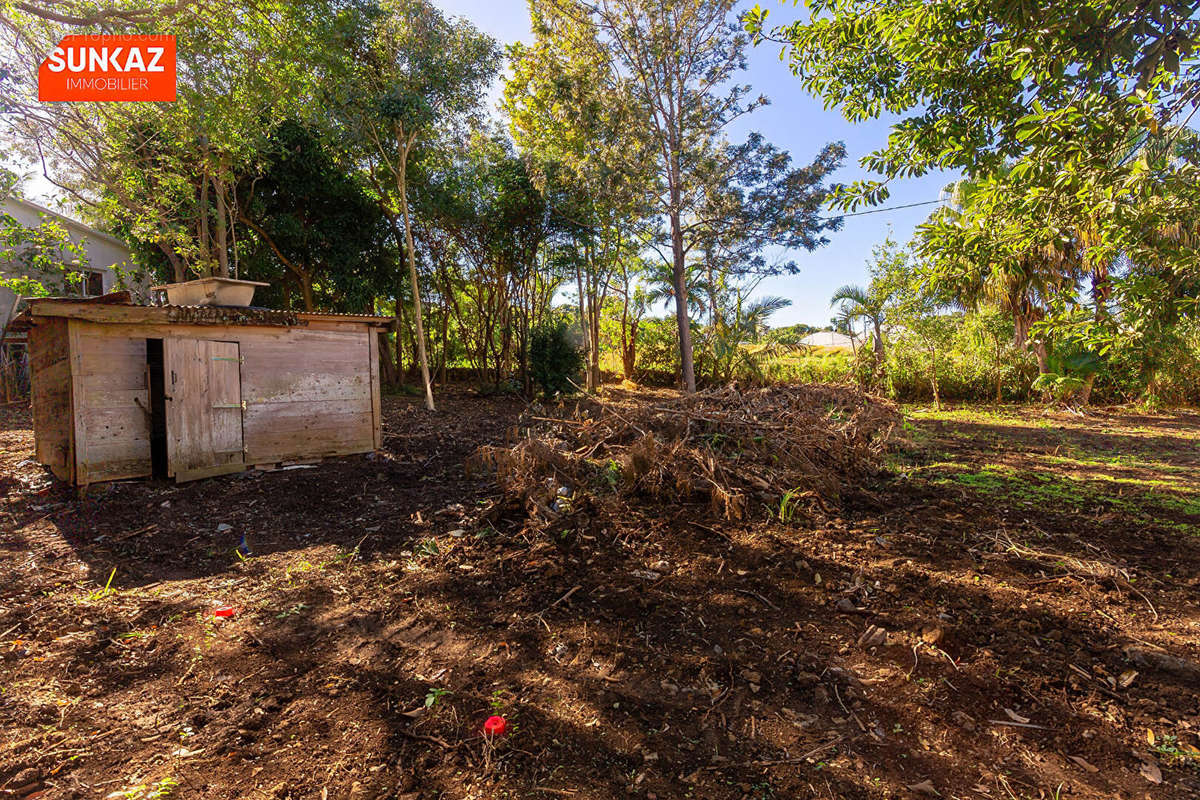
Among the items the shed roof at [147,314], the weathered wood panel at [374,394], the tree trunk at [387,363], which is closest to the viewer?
the shed roof at [147,314]

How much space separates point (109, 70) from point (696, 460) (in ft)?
30.7

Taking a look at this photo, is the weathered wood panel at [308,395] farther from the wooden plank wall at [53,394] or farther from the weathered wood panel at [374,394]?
the wooden plank wall at [53,394]

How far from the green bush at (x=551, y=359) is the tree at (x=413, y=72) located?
292 centimetres

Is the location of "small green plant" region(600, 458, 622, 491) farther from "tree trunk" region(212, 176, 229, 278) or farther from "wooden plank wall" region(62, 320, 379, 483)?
"tree trunk" region(212, 176, 229, 278)

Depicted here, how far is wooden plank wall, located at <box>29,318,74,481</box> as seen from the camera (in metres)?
5.00

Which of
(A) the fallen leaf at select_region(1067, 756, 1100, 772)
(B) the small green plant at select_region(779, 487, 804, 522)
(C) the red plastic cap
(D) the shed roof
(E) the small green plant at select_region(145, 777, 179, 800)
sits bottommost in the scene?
(E) the small green plant at select_region(145, 777, 179, 800)

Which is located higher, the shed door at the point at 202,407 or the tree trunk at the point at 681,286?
the tree trunk at the point at 681,286

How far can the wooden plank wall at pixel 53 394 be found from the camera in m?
5.00

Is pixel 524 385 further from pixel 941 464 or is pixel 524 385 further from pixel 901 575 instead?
pixel 901 575

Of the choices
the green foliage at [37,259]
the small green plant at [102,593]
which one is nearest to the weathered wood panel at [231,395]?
the small green plant at [102,593]

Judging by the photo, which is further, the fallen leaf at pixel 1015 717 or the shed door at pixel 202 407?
the shed door at pixel 202 407

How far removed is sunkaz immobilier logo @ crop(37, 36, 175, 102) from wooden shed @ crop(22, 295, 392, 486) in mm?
3610

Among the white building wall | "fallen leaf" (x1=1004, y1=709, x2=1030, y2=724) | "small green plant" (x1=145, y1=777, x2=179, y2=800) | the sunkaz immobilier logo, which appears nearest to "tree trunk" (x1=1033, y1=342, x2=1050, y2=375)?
"fallen leaf" (x1=1004, y1=709, x2=1030, y2=724)

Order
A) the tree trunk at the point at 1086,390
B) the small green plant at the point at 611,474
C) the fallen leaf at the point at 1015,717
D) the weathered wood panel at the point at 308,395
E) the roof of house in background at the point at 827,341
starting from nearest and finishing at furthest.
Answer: the fallen leaf at the point at 1015,717
the small green plant at the point at 611,474
the weathered wood panel at the point at 308,395
the tree trunk at the point at 1086,390
the roof of house in background at the point at 827,341
